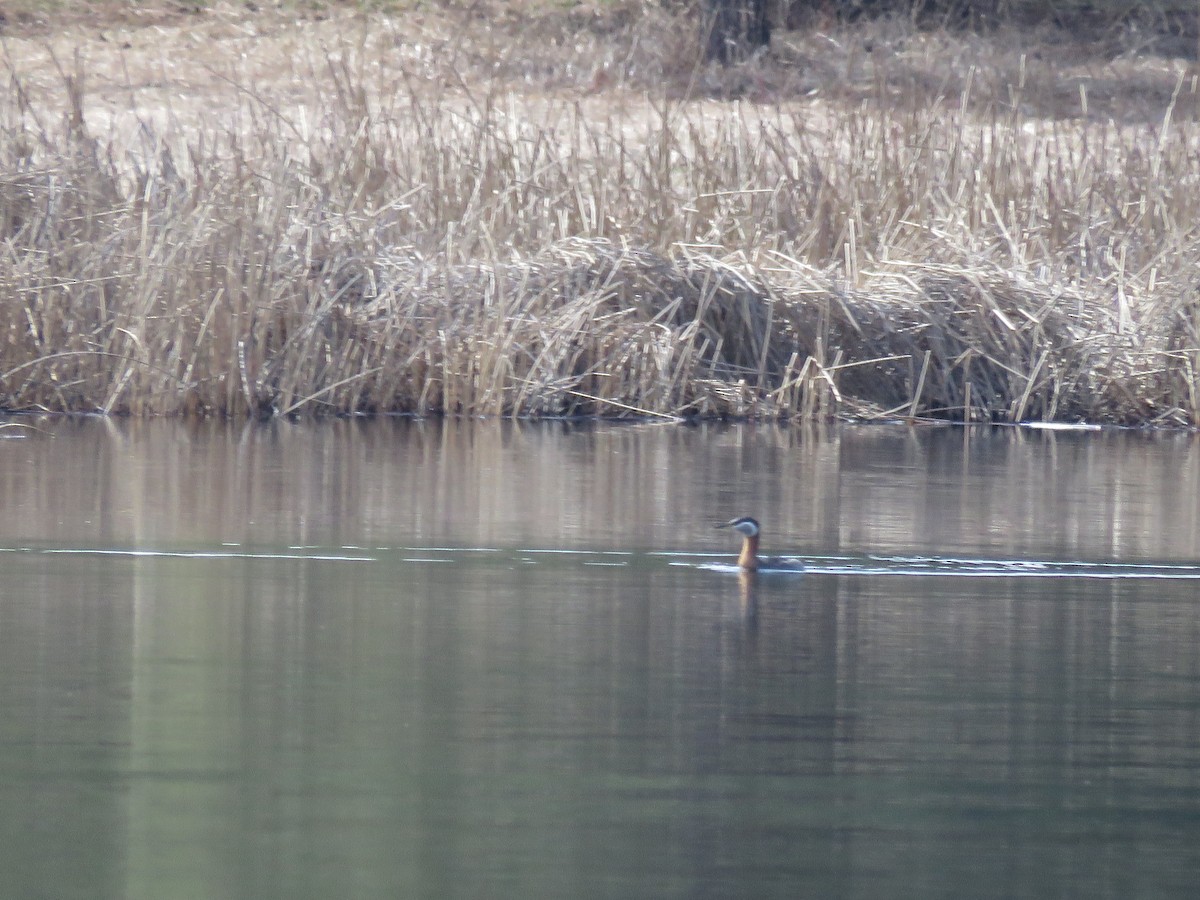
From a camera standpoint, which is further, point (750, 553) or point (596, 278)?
point (596, 278)

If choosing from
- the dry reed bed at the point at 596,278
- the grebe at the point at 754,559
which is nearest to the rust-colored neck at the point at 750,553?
the grebe at the point at 754,559

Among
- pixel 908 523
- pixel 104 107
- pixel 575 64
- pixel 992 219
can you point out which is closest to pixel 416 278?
pixel 992 219

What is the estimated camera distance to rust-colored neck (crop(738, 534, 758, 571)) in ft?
22.2

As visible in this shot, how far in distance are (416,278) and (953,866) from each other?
27.8 ft

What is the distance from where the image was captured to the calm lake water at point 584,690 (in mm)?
3744

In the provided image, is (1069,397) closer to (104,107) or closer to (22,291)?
(22,291)

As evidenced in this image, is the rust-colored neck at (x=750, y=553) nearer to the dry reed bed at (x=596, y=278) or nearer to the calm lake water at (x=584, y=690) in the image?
the calm lake water at (x=584, y=690)

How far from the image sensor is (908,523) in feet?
26.2

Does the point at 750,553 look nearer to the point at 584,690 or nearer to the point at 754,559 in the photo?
the point at 754,559

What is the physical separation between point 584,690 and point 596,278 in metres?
7.31

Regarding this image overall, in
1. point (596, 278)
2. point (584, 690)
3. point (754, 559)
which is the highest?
point (596, 278)

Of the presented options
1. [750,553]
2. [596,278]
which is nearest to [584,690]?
[750,553]

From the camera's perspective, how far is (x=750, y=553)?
6.76 metres

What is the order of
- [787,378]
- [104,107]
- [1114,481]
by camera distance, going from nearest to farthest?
[1114,481]
[787,378]
[104,107]
